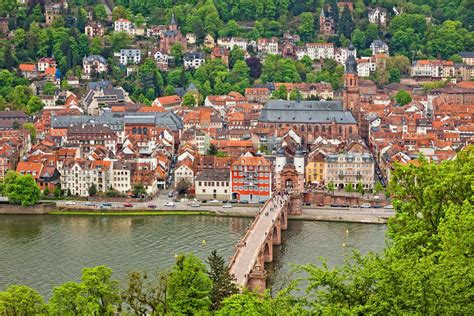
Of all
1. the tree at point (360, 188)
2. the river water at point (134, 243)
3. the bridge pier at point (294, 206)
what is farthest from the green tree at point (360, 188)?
the river water at point (134, 243)

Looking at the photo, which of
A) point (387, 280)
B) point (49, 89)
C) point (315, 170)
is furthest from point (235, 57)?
point (387, 280)

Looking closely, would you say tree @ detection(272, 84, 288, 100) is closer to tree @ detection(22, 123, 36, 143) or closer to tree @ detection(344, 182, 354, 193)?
tree @ detection(22, 123, 36, 143)

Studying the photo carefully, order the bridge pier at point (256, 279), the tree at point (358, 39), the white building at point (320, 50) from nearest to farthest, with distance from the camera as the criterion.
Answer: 1. the bridge pier at point (256, 279)
2. the white building at point (320, 50)
3. the tree at point (358, 39)

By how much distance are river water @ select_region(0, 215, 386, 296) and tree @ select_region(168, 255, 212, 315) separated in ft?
23.2

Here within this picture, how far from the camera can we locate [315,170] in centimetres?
4712

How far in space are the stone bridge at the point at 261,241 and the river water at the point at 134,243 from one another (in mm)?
648

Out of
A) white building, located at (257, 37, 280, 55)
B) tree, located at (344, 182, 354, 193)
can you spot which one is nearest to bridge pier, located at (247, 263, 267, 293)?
tree, located at (344, 182, 354, 193)

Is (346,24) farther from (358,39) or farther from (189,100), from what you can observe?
(189,100)

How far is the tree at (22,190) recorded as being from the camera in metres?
42.3

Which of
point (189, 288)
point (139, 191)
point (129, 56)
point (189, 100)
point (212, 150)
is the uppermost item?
point (129, 56)

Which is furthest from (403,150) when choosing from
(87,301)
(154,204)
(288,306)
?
(288,306)

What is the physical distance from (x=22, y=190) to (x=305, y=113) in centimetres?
2153

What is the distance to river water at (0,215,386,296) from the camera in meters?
31.8

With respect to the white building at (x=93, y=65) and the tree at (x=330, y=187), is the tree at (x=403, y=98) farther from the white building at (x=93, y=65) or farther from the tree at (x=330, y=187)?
the tree at (x=330, y=187)
